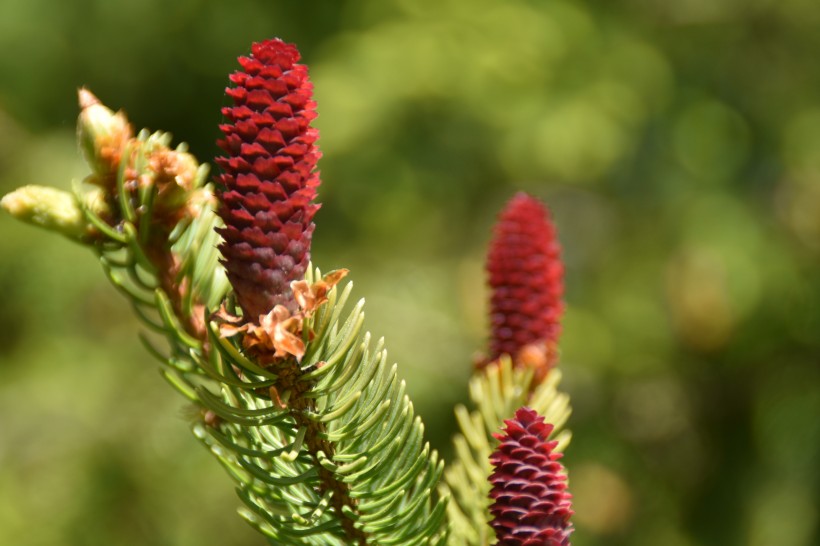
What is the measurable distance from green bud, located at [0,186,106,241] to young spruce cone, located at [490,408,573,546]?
0.83 ft

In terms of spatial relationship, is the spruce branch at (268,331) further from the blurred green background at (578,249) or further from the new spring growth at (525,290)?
the blurred green background at (578,249)

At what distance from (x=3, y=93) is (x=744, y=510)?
2589 millimetres

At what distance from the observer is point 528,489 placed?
464 mm

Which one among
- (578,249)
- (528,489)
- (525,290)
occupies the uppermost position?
(578,249)

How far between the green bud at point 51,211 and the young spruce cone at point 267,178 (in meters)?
0.10

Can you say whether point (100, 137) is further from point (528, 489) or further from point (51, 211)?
point (528, 489)

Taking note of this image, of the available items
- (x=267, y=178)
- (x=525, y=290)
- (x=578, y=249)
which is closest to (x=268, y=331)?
(x=267, y=178)

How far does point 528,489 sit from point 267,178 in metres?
0.20

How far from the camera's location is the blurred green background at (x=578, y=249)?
2467 millimetres

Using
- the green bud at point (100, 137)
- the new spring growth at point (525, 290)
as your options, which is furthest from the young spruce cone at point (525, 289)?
the green bud at point (100, 137)

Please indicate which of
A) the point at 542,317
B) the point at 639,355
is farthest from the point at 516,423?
the point at 639,355

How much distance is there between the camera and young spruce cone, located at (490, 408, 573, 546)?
464 mm

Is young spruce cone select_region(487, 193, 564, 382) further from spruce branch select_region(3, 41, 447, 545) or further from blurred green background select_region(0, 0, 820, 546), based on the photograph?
blurred green background select_region(0, 0, 820, 546)

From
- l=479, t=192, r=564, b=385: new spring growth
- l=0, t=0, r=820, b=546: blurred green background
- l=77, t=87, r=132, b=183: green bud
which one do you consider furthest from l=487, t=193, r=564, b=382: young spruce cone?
l=0, t=0, r=820, b=546: blurred green background
